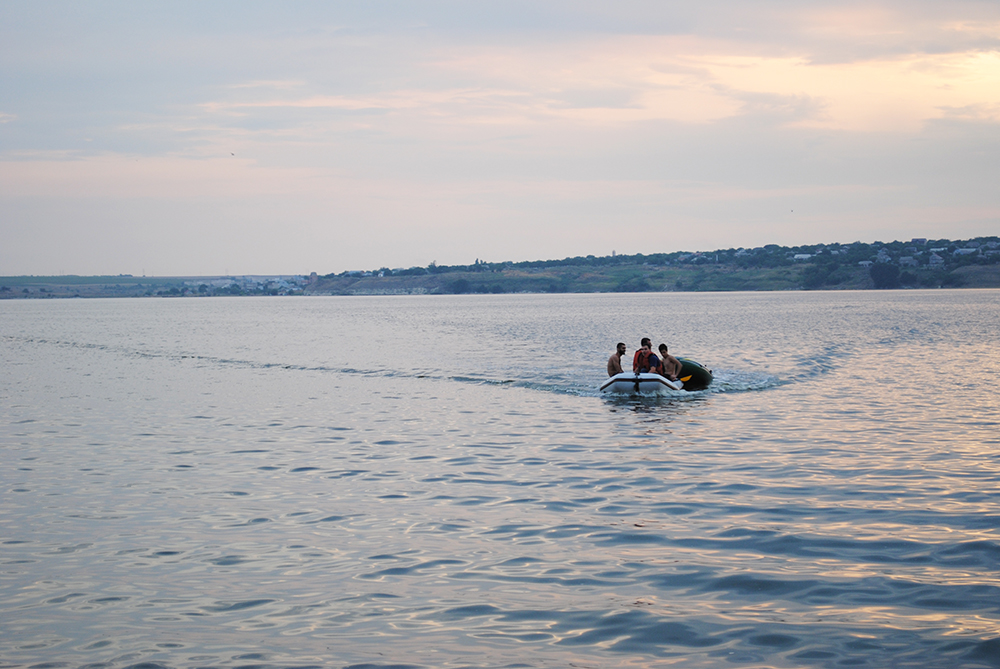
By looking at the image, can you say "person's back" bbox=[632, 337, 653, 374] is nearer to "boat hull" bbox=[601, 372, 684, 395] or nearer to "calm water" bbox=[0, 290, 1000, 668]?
"boat hull" bbox=[601, 372, 684, 395]

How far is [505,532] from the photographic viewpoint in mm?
12148

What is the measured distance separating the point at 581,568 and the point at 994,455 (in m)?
11.6

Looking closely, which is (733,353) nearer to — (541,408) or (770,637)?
(541,408)

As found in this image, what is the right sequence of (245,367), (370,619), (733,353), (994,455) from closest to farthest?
(370,619) → (994,455) → (245,367) → (733,353)

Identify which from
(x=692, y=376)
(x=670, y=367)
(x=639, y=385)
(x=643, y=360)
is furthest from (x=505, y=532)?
(x=692, y=376)

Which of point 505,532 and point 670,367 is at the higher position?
point 670,367

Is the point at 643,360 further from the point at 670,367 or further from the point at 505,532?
the point at 505,532

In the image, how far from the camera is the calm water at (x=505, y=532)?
8.31 metres

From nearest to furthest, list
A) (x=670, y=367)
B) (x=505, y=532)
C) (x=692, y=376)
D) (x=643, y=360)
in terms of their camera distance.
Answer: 1. (x=505, y=532)
2. (x=643, y=360)
3. (x=670, y=367)
4. (x=692, y=376)

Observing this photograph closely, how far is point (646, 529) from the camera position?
40.1ft

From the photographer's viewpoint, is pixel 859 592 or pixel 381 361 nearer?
pixel 859 592

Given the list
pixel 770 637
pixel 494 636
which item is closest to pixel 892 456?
pixel 770 637

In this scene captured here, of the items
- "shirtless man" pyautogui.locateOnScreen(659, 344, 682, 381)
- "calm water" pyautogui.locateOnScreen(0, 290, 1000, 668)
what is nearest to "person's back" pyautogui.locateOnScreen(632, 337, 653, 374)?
"shirtless man" pyautogui.locateOnScreen(659, 344, 682, 381)

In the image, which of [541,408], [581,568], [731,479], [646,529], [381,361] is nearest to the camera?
[581,568]
